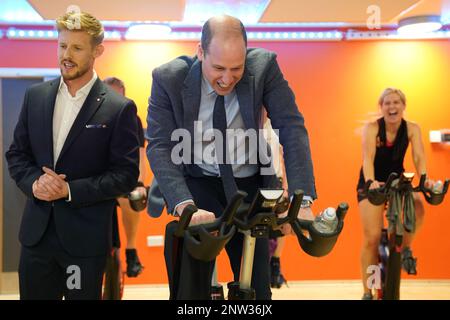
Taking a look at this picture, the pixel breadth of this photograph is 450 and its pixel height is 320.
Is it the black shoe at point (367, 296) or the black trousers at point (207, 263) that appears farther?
the black shoe at point (367, 296)

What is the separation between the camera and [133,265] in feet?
16.4

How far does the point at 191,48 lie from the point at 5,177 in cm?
242

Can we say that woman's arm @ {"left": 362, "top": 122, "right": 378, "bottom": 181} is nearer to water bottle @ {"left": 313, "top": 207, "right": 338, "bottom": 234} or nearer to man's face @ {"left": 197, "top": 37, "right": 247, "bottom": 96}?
man's face @ {"left": 197, "top": 37, "right": 247, "bottom": 96}

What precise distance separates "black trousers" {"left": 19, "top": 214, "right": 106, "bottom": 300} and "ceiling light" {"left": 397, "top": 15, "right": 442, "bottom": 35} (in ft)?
16.5

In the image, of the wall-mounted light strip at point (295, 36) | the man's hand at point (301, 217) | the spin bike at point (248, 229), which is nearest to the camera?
the spin bike at point (248, 229)

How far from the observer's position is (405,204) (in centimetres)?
444

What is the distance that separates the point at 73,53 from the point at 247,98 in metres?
0.90

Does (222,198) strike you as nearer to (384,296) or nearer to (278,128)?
(278,128)

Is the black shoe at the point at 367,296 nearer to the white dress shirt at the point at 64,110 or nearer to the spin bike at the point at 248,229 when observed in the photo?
the white dress shirt at the point at 64,110

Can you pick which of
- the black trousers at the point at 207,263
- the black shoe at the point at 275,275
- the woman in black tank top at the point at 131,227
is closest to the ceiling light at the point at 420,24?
the black shoe at the point at 275,275

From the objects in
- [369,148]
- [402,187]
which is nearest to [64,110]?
[402,187]

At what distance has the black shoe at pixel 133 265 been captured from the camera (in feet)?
16.1

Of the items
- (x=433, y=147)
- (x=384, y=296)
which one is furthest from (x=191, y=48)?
(x=384, y=296)

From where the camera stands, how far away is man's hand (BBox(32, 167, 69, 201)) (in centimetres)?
256
